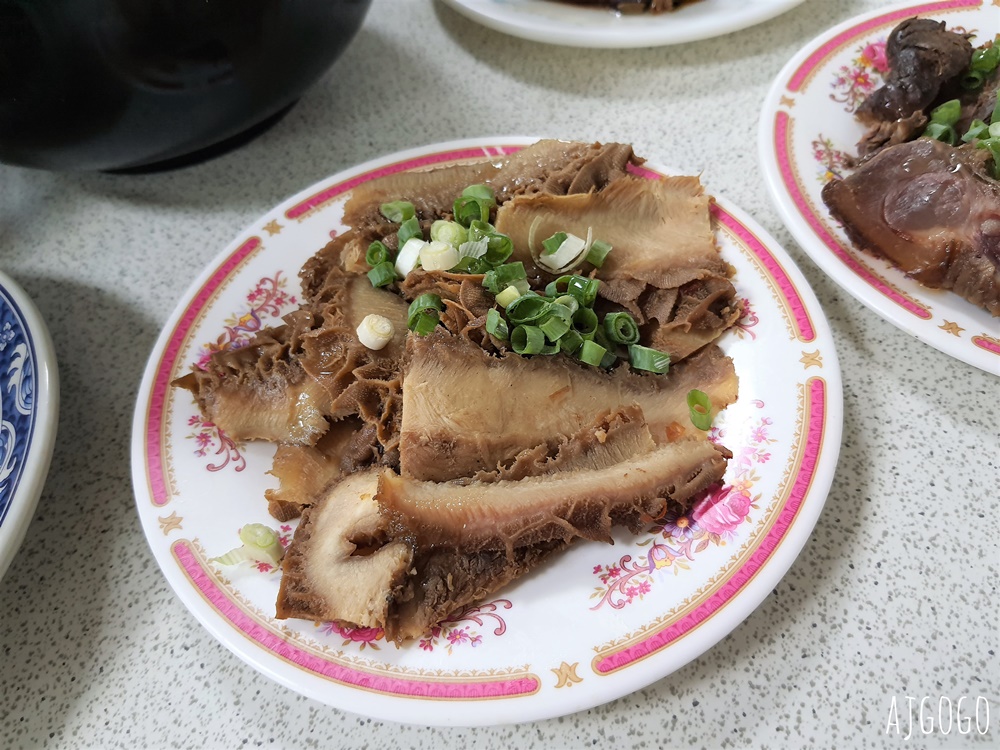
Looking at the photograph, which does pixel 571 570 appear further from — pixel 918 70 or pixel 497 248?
pixel 918 70

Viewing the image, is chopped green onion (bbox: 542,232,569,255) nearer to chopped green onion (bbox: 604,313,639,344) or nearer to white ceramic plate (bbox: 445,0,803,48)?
chopped green onion (bbox: 604,313,639,344)

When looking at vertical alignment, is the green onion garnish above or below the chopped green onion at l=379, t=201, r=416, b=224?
below

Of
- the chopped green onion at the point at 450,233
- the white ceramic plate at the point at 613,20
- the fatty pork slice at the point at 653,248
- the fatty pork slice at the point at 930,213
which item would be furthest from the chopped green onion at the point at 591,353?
the white ceramic plate at the point at 613,20

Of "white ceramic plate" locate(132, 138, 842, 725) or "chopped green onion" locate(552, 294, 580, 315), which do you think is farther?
"chopped green onion" locate(552, 294, 580, 315)

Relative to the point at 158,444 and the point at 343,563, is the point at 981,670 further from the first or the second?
the point at 158,444

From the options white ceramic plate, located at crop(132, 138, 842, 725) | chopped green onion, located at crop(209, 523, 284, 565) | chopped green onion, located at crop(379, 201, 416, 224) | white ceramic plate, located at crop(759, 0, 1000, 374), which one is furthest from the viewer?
chopped green onion, located at crop(379, 201, 416, 224)

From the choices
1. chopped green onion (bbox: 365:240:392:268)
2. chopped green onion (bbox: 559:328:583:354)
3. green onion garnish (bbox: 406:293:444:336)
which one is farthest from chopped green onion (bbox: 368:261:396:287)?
chopped green onion (bbox: 559:328:583:354)

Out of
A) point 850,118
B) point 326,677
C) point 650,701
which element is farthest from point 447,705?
point 850,118
